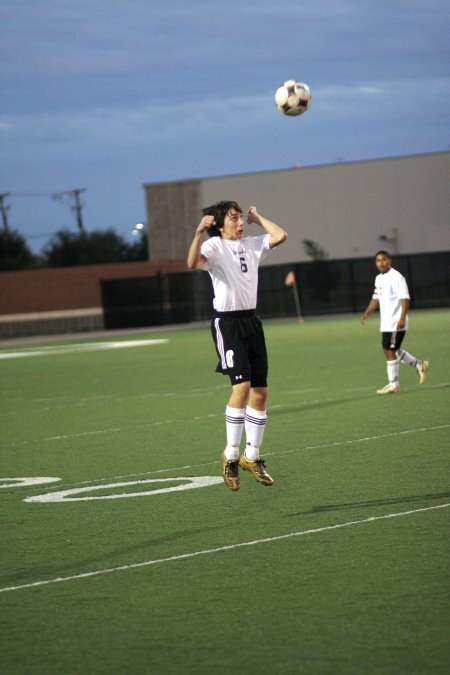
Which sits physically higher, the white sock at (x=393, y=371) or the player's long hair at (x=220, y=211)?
the player's long hair at (x=220, y=211)

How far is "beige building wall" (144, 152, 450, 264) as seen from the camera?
201 ft

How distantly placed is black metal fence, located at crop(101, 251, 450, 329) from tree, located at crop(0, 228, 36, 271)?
2653 centimetres

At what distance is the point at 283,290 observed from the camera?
53656 millimetres

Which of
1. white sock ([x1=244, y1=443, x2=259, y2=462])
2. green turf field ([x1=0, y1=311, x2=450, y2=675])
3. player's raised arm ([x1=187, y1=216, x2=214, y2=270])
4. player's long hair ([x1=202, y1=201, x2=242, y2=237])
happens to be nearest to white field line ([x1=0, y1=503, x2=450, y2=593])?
green turf field ([x1=0, y1=311, x2=450, y2=675])

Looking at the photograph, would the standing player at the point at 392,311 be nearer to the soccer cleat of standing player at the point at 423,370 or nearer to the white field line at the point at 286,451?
the soccer cleat of standing player at the point at 423,370

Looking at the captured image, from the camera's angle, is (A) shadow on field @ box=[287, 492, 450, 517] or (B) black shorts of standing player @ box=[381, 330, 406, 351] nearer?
(A) shadow on field @ box=[287, 492, 450, 517]

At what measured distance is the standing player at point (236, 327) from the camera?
9.41 metres

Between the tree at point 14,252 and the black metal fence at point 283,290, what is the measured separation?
26.5 meters

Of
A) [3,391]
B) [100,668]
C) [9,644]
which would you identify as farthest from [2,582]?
[3,391]

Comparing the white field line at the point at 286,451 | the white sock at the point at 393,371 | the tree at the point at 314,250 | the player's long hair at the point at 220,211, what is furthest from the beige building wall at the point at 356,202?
the player's long hair at the point at 220,211

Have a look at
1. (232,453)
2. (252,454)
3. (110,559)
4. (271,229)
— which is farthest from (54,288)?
(110,559)

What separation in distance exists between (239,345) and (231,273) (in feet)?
1.83

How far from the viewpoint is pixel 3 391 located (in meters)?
22.0

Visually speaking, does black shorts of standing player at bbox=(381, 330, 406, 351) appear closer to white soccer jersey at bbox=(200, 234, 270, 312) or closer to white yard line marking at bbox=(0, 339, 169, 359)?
white soccer jersey at bbox=(200, 234, 270, 312)
